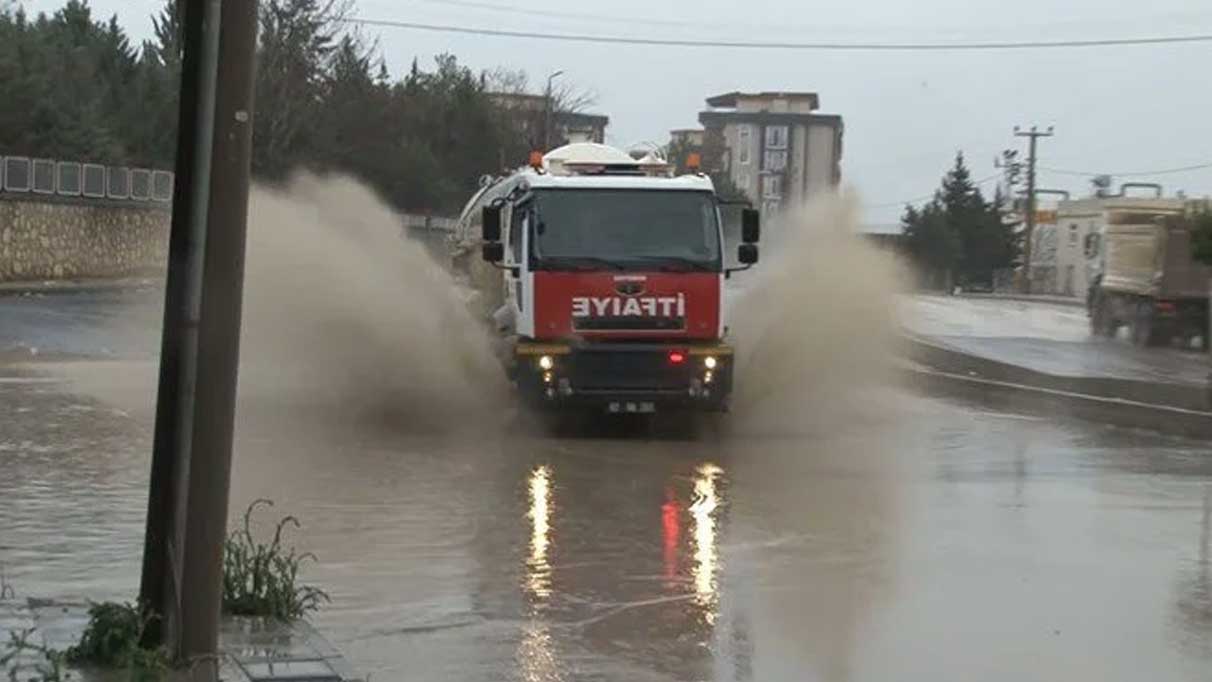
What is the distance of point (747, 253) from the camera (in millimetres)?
18844

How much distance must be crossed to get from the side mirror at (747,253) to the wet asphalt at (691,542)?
75.7 inches

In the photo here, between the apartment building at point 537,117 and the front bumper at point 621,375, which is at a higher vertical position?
the apartment building at point 537,117

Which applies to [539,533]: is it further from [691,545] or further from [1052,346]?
[1052,346]

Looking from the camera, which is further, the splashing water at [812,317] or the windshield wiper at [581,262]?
the splashing water at [812,317]

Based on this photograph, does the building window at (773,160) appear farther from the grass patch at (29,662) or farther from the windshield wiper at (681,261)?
the grass patch at (29,662)

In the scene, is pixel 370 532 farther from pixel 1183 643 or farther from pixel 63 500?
pixel 1183 643

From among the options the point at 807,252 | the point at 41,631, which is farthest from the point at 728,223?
the point at 41,631

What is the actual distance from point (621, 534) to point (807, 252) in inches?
371

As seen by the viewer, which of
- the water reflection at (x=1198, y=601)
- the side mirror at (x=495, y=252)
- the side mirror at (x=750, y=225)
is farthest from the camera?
the side mirror at (x=495, y=252)

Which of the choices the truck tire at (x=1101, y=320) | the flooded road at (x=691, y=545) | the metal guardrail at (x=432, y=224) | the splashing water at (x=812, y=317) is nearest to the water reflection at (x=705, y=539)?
the flooded road at (x=691, y=545)

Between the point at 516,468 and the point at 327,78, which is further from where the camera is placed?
the point at 327,78

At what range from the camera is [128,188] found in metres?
47.0

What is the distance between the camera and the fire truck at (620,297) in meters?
17.9

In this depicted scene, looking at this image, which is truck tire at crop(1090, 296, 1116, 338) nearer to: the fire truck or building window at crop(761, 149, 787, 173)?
the fire truck
